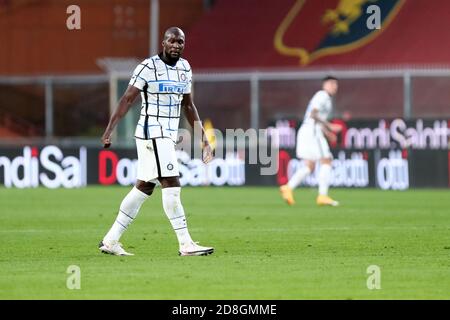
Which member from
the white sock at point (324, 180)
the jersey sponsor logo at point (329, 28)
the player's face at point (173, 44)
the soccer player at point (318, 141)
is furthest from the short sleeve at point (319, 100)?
the jersey sponsor logo at point (329, 28)

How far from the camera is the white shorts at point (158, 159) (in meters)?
12.8

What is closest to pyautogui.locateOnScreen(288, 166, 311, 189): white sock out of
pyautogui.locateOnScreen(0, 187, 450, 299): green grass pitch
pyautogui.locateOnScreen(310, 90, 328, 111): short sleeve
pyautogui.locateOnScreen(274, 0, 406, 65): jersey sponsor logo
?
pyautogui.locateOnScreen(0, 187, 450, 299): green grass pitch

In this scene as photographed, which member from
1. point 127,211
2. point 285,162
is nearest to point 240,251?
point 127,211

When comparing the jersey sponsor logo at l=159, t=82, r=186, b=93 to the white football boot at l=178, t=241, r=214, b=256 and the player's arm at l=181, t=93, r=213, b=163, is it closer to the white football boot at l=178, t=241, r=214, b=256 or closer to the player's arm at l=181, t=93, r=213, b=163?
the player's arm at l=181, t=93, r=213, b=163

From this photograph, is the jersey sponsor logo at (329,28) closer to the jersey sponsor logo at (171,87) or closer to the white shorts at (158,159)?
the jersey sponsor logo at (171,87)

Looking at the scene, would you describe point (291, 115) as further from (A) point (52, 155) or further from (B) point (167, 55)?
(B) point (167, 55)

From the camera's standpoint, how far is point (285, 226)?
17.2 m

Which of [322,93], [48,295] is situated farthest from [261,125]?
[48,295]

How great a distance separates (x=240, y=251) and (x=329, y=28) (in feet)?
77.7

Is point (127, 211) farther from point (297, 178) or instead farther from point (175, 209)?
point (297, 178)

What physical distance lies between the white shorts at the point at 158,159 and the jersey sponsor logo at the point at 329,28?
76.0 ft

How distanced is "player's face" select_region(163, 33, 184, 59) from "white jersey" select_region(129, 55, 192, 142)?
6.7 inches

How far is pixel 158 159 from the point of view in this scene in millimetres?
12836
